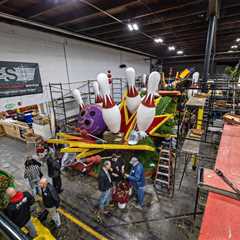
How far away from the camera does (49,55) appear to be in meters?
7.96

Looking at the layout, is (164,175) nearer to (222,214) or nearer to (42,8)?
(222,214)

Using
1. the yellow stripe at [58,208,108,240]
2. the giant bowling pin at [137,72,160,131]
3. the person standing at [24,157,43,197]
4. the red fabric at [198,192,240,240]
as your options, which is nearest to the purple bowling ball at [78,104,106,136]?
the giant bowling pin at [137,72,160,131]

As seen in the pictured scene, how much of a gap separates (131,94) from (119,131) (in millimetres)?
1255

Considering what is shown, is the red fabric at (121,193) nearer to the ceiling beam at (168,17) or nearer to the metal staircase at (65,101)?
the metal staircase at (65,101)

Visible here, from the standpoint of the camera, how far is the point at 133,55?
16.3 m

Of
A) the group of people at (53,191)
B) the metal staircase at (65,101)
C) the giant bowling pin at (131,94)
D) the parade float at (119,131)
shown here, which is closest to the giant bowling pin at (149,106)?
the parade float at (119,131)

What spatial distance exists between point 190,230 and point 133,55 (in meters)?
15.9

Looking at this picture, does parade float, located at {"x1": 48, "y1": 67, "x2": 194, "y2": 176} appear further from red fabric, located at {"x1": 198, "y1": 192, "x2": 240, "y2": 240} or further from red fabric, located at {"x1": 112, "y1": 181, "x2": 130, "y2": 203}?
red fabric, located at {"x1": 198, "y1": 192, "x2": 240, "y2": 240}

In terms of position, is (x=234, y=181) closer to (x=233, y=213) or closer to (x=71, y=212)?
(x=233, y=213)

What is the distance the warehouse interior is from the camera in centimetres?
242

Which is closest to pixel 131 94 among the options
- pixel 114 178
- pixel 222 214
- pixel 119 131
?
pixel 119 131

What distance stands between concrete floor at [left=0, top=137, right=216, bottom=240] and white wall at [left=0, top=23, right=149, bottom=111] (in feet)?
15.9

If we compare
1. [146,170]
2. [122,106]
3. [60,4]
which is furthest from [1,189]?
[60,4]

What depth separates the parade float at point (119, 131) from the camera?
4.38 meters
